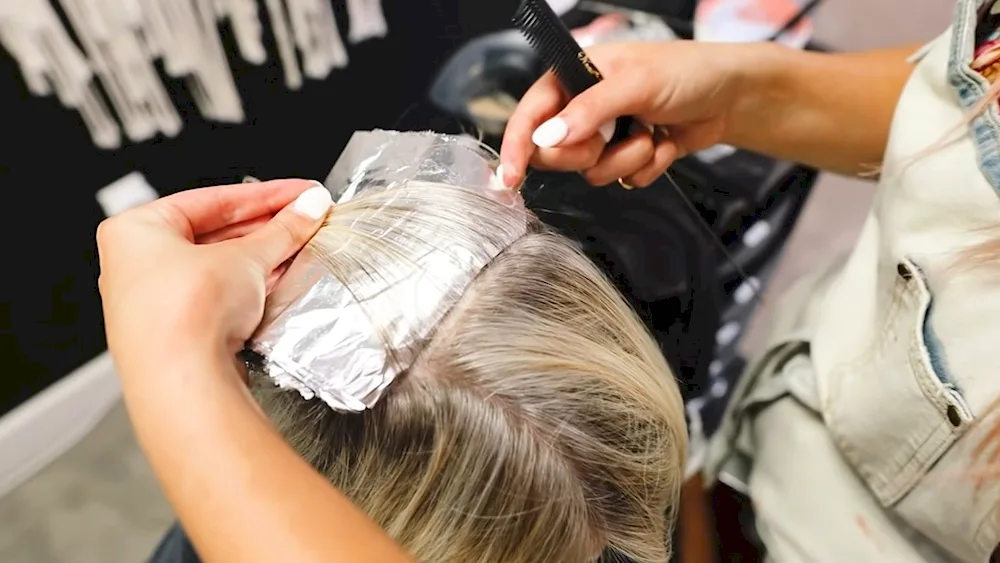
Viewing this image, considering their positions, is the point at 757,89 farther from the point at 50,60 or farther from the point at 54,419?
the point at 54,419

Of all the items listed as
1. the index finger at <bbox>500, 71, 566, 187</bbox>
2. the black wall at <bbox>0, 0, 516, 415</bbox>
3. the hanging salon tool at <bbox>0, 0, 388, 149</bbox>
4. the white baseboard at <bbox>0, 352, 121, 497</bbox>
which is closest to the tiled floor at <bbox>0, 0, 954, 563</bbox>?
the white baseboard at <bbox>0, 352, 121, 497</bbox>

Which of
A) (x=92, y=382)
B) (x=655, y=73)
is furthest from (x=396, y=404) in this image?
(x=92, y=382)

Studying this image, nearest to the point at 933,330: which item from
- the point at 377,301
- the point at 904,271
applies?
the point at 904,271

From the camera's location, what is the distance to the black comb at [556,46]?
626 millimetres

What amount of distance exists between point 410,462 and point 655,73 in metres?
0.42

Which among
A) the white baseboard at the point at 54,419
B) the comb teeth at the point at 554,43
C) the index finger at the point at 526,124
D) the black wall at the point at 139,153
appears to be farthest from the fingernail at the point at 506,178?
the white baseboard at the point at 54,419

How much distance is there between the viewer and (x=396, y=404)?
0.53m

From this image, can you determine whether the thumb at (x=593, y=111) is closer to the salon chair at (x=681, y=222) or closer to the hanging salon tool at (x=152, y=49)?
the salon chair at (x=681, y=222)

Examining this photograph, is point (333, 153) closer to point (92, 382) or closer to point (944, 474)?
point (92, 382)

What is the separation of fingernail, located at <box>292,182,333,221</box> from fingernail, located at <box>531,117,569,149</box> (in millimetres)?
191

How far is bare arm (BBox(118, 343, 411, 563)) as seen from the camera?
390 mm

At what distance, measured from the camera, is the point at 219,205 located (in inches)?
22.1

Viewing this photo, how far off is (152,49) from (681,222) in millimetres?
634

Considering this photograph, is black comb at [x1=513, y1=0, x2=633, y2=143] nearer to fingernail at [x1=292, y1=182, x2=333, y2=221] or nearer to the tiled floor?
fingernail at [x1=292, y1=182, x2=333, y2=221]
